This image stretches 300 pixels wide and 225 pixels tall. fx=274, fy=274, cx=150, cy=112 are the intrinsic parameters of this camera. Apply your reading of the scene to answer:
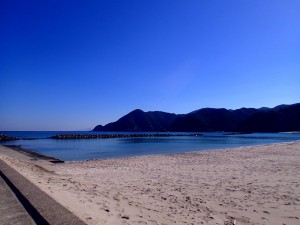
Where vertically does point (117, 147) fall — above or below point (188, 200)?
above

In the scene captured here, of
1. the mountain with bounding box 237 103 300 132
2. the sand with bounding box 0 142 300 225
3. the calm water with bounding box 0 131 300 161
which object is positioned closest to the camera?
the sand with bounding box 0 142 300 225

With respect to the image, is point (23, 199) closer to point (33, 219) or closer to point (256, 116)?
point (33, 219)

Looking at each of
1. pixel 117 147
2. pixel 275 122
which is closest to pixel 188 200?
pixel 117 147

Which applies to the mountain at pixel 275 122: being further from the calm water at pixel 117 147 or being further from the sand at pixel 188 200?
the sand at pixel 188 200

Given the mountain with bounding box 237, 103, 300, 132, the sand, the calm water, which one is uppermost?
the mountain with bounding box 237, 103, 300, 132

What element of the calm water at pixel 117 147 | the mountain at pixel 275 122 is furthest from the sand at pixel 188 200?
the mountain at pixel 275 122

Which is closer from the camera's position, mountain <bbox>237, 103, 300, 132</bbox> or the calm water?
the calm water

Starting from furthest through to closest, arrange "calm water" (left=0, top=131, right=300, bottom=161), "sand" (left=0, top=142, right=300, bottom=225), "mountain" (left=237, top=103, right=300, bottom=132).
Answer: "mountain" (left=237, top=103, right=300, bottom=132) < "calm water" (left=0, top=131, right=300, bottom=161) < "sand" (left=0, top=142, right=300, bottom=225)

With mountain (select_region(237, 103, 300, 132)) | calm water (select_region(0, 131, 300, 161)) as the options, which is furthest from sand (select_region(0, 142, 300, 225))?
mountain (select_region(237, 103, 300, 132))

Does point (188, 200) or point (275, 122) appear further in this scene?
point (275, 122)

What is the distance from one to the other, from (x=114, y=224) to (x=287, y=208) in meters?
4.54

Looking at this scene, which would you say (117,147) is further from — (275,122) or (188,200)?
(275,122)

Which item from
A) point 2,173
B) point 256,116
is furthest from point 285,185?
point 256,116

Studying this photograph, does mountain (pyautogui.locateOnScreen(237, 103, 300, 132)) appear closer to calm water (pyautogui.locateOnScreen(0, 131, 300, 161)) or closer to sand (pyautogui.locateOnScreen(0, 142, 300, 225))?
calm water (pyautogui.locateOnScreen(0, 131, 300, 161))
